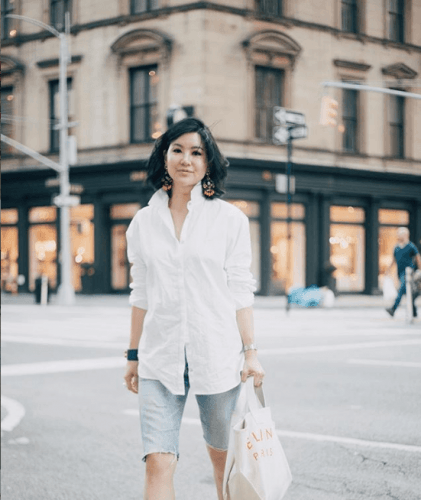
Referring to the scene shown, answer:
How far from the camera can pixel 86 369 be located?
9.77 m

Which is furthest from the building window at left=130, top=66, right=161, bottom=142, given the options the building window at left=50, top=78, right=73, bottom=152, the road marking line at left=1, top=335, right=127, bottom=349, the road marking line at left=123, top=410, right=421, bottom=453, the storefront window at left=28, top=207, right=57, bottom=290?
the road marking line at left=123, top=410, right=421, bottom=453

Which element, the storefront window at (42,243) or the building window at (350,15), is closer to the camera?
the building window at (350,15)

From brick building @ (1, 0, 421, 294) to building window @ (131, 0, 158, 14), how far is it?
1.5 inches

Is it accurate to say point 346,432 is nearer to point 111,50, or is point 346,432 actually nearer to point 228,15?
point 228,15

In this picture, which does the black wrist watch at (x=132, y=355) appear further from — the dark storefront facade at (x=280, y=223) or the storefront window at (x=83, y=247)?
the storefront window at (x=83, y=247)

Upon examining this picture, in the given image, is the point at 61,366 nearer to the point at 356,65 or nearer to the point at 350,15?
the point at 356,65

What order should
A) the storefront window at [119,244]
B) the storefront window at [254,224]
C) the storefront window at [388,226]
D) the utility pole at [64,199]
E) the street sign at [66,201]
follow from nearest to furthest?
the utility pole at [64,199], the street sign at [66,201], the storefront window at [254,224], the storefront window at [388,226], the storefront window at [119,244]

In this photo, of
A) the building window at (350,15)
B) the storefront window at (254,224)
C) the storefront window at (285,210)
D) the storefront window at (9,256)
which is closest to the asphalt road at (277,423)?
the building window at (350,15)

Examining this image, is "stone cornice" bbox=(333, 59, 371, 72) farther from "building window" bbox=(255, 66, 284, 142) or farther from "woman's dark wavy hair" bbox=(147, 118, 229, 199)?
"building window" bbox=(255, 66, 284, 142)

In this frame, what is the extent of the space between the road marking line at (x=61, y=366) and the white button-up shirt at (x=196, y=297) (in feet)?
21.6

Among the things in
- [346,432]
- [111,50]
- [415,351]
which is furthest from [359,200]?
[415,351]

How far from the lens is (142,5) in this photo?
90.2 feet

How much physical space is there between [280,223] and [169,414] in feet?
80.3

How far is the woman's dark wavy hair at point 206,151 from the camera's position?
11.4ft
